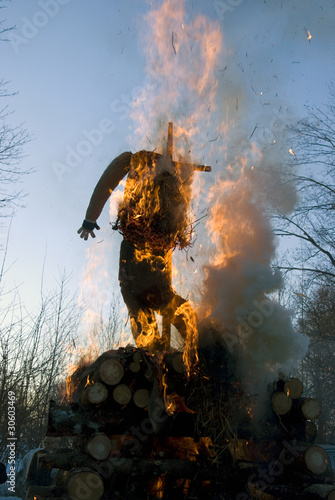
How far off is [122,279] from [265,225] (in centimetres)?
195

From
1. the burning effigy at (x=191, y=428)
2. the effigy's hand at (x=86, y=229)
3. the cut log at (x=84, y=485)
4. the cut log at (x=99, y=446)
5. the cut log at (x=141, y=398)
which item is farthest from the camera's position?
the effigy's hand at (x=86, y=229)

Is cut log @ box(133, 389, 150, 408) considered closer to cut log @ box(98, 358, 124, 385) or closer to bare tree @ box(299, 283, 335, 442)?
cut log @ box(98, 358, 124, 385)

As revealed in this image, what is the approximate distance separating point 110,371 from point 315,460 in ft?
6.96

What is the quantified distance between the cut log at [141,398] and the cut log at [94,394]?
0.33m

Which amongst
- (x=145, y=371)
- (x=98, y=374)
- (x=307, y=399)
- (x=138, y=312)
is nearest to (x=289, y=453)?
(x=307, y=399)

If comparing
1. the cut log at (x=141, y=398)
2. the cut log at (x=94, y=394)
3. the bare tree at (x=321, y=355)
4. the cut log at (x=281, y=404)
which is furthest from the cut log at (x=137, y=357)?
the bare tree at (x=321, y=355)

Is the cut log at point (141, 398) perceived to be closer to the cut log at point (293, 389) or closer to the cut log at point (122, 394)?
the cut log at point (122, 394)

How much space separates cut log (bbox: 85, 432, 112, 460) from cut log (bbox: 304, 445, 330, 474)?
1.86 meters

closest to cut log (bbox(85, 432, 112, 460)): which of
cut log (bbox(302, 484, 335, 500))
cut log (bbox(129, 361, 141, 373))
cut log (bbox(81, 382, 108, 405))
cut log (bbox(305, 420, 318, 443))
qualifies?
cut log (bbox(81, 382, 108, 405))

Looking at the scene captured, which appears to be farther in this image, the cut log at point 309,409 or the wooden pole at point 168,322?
the wooden pole at point 168,322

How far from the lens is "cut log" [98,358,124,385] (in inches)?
168

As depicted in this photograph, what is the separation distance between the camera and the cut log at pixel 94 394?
419 centimetres

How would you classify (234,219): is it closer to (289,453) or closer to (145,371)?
(145,371)

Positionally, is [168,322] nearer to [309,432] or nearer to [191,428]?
[191,428]
